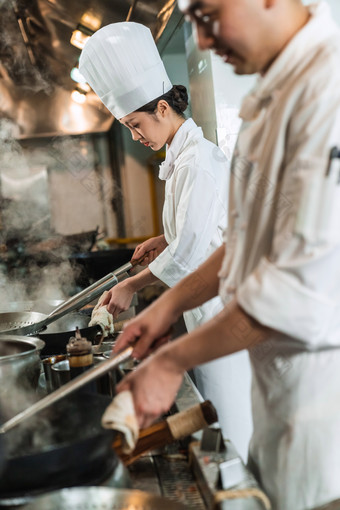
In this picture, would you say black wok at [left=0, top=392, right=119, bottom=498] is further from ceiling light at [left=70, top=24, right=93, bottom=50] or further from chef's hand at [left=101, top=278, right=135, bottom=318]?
ceiling light at [left=70, top=24, right=93, bottom=50]

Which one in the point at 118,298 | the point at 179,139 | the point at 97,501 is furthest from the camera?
the point at 179,139

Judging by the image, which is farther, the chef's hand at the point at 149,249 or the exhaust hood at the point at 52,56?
the exhaust hood at the point at 52,56

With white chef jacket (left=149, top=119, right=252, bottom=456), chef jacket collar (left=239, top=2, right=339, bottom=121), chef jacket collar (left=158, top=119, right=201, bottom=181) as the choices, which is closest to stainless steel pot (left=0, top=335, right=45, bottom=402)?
white chef jacket (left=149, top=119, right=252, bottom=456)

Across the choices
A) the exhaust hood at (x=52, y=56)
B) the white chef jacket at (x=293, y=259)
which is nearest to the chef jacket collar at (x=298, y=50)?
the white chef jacket at (x=293, y=259)

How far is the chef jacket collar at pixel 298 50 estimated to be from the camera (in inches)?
41.6

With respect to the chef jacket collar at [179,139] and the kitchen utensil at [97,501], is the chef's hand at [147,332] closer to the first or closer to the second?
the kitchen utensil at [97,501]

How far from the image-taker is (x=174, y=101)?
259 centimetres

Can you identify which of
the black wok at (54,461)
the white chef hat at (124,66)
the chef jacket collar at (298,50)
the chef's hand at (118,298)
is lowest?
the black wok at (54,461)

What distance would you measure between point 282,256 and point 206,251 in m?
1.43

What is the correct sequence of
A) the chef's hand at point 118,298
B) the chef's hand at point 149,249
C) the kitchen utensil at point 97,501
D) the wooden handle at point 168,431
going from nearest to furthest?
1. the kitchen utensil at point 97,501
2. the wooden handle at point 168,431
3. the chef's hand at point 118,298
4. the chef's hand at point 149,249

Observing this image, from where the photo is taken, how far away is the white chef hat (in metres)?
2.49

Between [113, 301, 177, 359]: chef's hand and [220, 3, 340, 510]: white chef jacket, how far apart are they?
0.16 meters

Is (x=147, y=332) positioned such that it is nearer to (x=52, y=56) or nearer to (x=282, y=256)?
(x=282, y=256)

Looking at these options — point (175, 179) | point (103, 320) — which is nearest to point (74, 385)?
point (103, 320)
